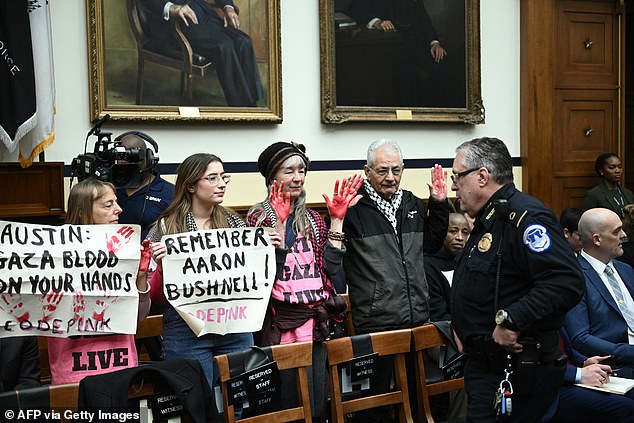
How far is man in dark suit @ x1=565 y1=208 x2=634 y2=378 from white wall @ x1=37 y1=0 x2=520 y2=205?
9.17 feet

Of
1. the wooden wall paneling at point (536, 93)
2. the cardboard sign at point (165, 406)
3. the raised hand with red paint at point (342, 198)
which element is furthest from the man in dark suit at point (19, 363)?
the wooden wall paneling at point (536, 93)

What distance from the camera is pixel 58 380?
3764 mm

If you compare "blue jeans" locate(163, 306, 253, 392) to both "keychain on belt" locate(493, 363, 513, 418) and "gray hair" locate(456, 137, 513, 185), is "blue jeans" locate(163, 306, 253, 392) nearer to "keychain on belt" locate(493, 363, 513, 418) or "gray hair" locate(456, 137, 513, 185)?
"keychain on belt" locate(493, 363, 513, 418)

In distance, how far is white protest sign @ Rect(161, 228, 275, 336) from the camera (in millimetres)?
4031

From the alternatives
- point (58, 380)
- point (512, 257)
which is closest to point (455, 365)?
point (512, 257)

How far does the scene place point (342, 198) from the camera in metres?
4.46

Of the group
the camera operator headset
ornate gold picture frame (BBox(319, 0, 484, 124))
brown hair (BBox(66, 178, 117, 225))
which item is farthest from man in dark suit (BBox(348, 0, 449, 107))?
brown hair (BBox(66, 178, 117, 225))

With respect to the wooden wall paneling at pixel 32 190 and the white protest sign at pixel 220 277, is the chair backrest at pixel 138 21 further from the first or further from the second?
the white protest sign at pixel 220 277

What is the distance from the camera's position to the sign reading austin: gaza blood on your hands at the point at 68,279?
3.73 meters

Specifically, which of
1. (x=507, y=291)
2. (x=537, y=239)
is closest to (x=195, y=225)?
(x=507, y=291)

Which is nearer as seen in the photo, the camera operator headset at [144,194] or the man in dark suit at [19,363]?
the man in dark suit at [19,363]

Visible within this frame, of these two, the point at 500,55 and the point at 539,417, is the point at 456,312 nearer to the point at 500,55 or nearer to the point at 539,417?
the point at 539,417

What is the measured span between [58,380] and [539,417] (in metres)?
2.06

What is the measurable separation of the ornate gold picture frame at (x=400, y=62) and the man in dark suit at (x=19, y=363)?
3.70 metres
